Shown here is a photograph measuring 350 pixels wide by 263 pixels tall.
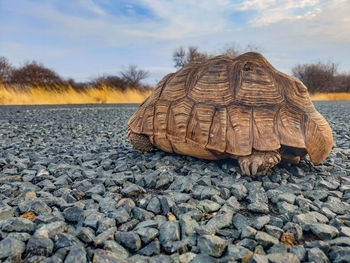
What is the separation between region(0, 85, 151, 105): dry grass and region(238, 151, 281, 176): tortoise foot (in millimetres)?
16407

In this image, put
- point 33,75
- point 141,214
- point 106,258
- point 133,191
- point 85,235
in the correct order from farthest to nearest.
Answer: point 33,75 → point 133,191 → point 141,214 → point 85,235 → point 106,258

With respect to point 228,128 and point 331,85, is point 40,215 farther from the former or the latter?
point 331,85

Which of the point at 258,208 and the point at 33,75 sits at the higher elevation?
the point at 33,75

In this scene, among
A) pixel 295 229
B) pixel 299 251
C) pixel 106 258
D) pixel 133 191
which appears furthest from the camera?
pixel 133 191

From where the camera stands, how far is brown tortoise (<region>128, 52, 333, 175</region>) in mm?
2594

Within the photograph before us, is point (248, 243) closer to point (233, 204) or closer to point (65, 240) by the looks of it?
point (233, 204)

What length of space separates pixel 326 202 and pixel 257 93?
1.22m

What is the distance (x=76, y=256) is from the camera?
4.47 ft

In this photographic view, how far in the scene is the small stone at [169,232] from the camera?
5.17ft

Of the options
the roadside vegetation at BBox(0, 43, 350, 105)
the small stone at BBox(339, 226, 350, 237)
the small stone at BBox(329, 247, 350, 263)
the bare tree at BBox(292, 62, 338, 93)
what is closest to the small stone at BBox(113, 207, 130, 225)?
the small stone at BBox(329, 247, 350, 263)

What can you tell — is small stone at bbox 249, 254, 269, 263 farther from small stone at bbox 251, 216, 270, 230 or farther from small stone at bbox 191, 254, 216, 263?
small stone at bbox 251, 216, 270, 230

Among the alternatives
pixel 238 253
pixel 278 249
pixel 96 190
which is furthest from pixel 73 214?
pixel 278 249

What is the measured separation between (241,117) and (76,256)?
1.91 meters

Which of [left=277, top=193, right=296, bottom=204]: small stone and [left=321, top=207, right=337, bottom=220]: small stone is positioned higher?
[left=277, top=193, right=296, bottom=204]: small stone
